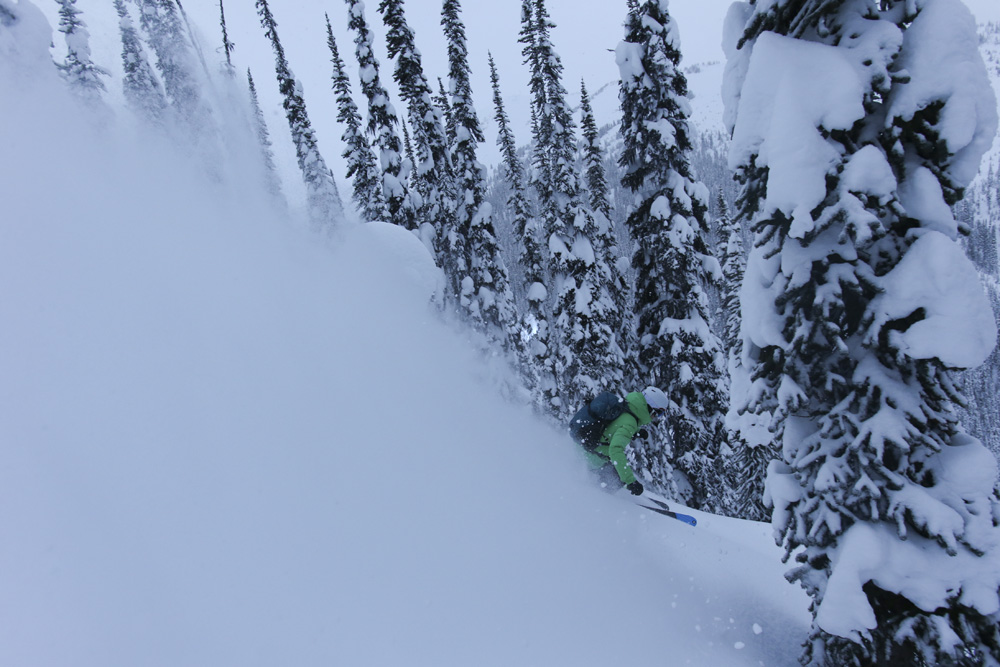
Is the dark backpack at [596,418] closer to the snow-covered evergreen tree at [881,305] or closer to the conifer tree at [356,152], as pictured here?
the snow-covered evergreen tree at [881,305]

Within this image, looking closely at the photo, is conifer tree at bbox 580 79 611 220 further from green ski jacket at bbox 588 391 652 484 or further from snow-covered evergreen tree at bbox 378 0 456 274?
green ski jacket at bbox 588 391 652 484

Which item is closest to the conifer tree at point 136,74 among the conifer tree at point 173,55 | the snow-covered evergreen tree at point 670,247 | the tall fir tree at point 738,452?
the conifer tree at point 173,55

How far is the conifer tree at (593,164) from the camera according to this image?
25250mm

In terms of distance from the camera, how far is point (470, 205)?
2280 cm

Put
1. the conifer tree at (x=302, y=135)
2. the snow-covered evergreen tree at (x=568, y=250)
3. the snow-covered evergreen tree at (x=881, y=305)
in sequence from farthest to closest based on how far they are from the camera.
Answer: the conifer tree at (x=302, y=135) → the snow-covered evergreen tree at (x=568, y=250) → the snow-covered evergreen tree at (x=881, y=305)

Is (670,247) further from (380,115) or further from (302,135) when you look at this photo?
(302,135)

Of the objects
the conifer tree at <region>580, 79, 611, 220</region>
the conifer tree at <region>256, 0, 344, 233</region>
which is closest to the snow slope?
the conifer tree at <region>580, 79, 611, 220</region>

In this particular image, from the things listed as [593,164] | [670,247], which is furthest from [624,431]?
[593,164]

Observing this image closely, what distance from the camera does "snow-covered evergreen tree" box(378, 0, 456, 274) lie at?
69.3ft

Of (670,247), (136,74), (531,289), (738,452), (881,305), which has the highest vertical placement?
(136,74)

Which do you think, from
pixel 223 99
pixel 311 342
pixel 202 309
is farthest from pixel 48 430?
pixel 223 99

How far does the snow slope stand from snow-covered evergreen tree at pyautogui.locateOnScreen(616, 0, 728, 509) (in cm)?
698

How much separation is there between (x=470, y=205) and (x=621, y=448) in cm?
1717

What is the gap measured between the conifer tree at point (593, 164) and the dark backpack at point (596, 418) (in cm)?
1872
